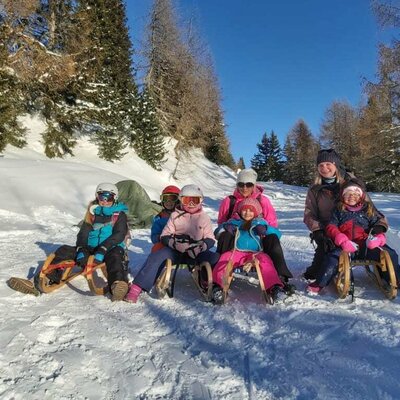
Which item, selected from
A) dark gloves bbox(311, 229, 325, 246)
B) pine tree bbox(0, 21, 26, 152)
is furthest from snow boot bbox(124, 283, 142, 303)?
pine tree bbox(0, 21, 26, 152)

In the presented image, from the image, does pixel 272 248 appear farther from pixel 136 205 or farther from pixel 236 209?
pixel 136 205

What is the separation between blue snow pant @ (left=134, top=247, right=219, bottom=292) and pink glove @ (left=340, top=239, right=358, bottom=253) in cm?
147

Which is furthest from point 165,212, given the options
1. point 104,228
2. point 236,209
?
point 236,209

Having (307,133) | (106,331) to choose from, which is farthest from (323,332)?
(307,133)

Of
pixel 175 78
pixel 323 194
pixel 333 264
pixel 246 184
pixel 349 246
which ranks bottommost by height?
pixel 333 264

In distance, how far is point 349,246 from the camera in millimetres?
4355

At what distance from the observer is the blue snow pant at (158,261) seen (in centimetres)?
445

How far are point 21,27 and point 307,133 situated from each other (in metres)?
45.2

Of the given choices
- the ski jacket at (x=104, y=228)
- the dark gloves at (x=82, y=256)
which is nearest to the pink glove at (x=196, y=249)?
the ski jacket at (x=104, y=228)

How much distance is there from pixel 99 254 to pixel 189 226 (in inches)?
46.7

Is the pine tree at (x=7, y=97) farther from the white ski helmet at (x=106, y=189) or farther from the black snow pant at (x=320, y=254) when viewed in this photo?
the black snow pant at (x=320, y=254)

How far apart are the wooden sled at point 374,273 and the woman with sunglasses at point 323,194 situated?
0.53 meters

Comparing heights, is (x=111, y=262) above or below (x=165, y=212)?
below

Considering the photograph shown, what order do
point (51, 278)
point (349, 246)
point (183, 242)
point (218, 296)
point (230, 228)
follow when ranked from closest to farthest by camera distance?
point (218, 296) → point (349, 246) → point (51, 278) → point (230, 228) → point (183, 242)
